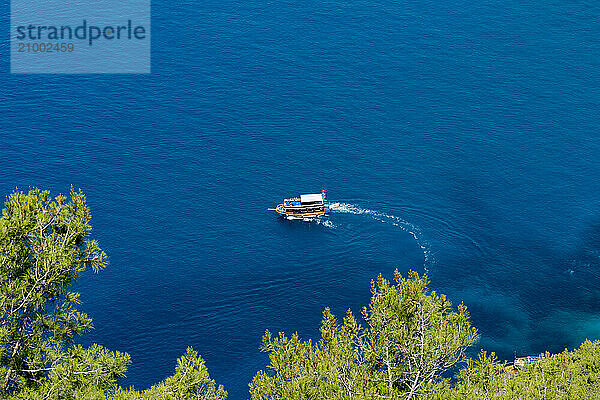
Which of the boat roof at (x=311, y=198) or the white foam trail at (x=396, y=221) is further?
the boat roof at (x=311, y=198)

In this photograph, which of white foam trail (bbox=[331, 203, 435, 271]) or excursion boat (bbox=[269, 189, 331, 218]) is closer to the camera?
white foam trail (bbox=[331, 203, 435, 271])

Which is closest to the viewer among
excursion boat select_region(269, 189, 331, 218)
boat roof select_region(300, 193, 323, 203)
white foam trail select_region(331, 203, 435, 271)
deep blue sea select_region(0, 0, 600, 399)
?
deep blue sea select_region(0, 0, 600, 399)

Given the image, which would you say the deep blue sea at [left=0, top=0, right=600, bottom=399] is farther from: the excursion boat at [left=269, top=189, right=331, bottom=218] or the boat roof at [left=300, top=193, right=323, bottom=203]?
the boat roof at [left=300, top=193, right=323, bottom=203]

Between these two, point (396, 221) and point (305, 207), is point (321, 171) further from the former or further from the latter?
point (396, 221)

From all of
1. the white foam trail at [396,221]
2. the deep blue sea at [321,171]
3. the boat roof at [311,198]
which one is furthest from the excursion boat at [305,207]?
the white foam trail at [396,221]

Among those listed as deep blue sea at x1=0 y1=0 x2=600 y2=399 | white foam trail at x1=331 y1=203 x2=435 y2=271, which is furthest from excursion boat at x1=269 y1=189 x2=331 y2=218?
white foam trail at x1=331 y1=203 x2=435 y2=271

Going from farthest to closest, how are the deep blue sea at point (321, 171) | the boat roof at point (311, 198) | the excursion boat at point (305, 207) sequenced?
the excursion boat at point (305, 207)
the boat roof at point (311, 198)
the deep blue sea at point (321, 171)

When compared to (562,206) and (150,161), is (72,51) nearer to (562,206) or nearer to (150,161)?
(150,161)

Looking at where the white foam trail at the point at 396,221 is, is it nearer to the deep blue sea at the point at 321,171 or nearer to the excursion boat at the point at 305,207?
the deep blue sea at the point at 321,171
